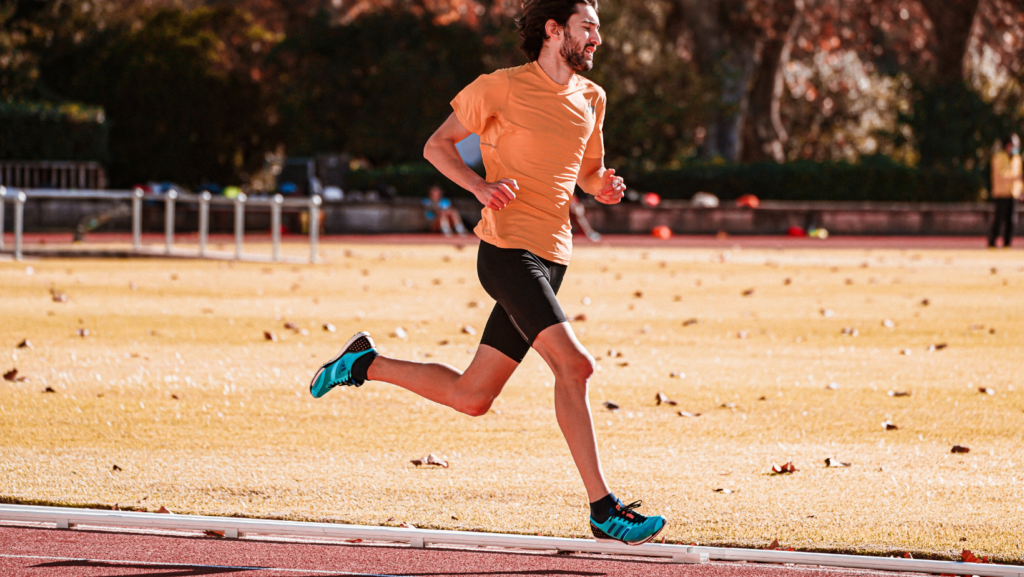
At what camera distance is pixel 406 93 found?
34.2 meters

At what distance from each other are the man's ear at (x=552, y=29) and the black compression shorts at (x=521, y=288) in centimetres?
75

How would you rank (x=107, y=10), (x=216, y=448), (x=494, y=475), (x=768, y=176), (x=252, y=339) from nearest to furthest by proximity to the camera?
(x=494, y=475), (x=216, y=448), (x=252, y=339), (x=768, y=176), (x=107, y=10)

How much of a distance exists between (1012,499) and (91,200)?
83.5 feet

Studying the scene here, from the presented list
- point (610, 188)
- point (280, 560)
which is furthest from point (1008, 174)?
point (280, 560)

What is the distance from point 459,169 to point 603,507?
1230 millimetres

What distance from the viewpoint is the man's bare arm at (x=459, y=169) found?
15.3 ft

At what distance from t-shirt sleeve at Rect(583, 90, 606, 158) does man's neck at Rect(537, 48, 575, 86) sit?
0.65ft

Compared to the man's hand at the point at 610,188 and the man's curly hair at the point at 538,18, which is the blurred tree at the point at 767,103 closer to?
the man's hand at the point at 610,188

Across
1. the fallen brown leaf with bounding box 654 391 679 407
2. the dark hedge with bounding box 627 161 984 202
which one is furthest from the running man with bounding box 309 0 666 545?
the dark hedge with bounding box 627 161 984 202

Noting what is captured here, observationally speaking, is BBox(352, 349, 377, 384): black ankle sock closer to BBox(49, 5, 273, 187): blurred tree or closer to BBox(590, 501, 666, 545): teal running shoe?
BBox(590, 501, 666, 545): teal running shoe

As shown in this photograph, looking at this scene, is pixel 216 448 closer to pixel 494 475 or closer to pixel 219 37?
pixel 494 475

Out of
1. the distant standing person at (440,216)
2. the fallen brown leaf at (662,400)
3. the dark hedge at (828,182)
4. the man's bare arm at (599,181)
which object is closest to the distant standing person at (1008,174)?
the dark hedge at (828,182)

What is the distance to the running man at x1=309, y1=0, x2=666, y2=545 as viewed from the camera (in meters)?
4.66

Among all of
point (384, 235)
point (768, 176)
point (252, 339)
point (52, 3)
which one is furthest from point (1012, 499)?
point (52, 3)
